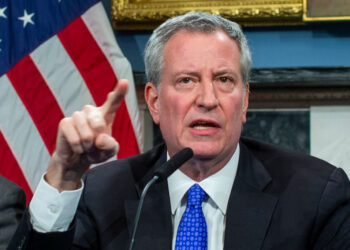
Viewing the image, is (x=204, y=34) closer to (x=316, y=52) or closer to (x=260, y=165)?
(x=260, y=165)

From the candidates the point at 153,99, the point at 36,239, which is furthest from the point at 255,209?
the point at 36,239

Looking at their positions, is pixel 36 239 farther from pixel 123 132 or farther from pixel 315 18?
pixel 315 18

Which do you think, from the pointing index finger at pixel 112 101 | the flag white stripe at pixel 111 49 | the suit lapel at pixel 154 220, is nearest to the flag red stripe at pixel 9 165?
the flag white stripe at pixel 111 49

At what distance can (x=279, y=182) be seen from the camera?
1.81 m

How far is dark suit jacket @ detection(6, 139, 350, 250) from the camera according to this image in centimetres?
168

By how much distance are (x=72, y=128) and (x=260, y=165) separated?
907 mm

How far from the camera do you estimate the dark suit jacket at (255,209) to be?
168cm

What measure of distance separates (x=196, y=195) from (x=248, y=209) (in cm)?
16

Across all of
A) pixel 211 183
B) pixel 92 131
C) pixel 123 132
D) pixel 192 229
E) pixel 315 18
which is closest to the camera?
pixel 92 131

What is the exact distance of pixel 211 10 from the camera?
9.71 feet

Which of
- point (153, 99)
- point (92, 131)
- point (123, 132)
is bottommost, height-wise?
point (123, 132)

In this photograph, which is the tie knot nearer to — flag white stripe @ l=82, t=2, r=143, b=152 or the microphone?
the microphone

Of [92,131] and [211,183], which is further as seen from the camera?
[211,183]

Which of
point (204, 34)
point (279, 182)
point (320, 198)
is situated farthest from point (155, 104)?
point (320, 198)
